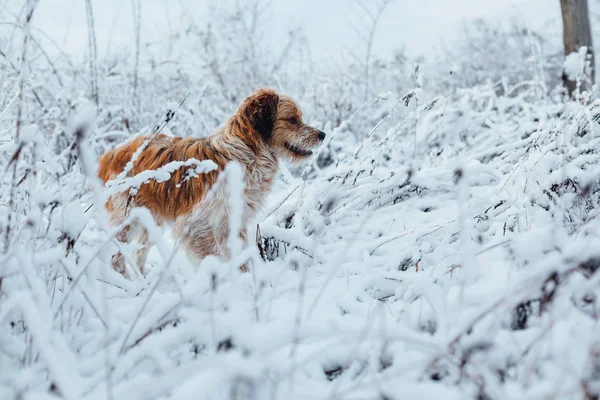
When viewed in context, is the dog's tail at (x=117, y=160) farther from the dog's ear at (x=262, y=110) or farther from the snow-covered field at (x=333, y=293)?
the dog's ear at (x=262, y=110)

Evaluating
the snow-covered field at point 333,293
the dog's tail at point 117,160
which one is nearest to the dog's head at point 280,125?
the snow-covered field at point 333,293

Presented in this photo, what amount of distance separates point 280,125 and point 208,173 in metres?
0.86

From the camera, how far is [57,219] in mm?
1884

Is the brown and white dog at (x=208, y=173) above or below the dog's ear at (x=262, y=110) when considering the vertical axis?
below

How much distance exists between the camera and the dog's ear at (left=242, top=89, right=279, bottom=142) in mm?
Answer: 3744

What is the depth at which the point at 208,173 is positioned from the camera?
11.3 feet

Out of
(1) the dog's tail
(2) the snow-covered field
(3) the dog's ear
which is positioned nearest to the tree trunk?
(2) the snow-covered field

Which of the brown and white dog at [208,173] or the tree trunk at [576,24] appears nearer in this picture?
the brown and white dog at [208,173]

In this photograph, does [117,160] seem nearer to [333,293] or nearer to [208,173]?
[208,173]

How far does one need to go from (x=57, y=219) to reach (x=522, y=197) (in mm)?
2474

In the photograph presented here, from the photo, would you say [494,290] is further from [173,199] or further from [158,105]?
[158,105]

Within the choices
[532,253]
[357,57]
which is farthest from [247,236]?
[357,57]

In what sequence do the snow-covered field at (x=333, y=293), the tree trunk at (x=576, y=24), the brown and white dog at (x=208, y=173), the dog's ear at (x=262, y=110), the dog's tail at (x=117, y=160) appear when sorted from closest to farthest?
the snow-covered field at (x=333, y=293)
the brown and white dog at (x=208, y=173)
the dog's tail at (x=117, y=160)
the dog's ear at (x=262, y=110)
the tree trunk at (x=576, y=24)

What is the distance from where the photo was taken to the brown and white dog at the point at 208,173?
348cm
